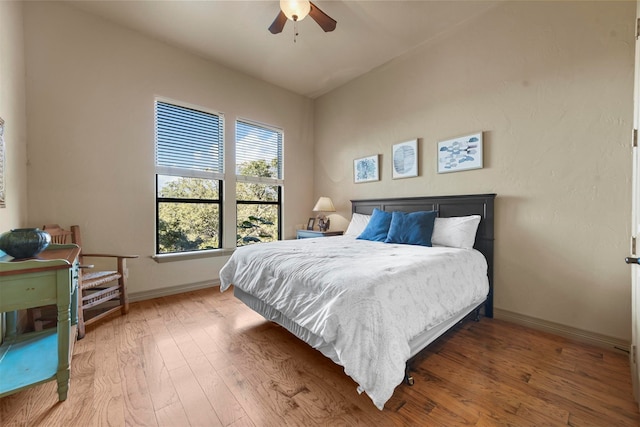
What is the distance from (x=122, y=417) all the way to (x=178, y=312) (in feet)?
4.70

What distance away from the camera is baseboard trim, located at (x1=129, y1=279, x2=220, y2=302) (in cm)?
299

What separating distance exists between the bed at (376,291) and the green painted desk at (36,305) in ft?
3.57

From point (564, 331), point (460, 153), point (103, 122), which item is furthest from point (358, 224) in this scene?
point (103, 122)

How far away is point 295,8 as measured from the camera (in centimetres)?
218

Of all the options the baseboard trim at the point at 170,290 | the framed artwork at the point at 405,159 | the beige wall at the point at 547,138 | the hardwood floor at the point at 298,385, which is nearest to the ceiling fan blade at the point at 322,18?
the beige wall at the point at 547,138

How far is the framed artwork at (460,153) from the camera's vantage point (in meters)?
2.69

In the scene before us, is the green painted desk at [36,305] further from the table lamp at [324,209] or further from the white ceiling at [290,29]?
the table lamp at [324,209]

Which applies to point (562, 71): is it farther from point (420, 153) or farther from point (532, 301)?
point (532, 301)

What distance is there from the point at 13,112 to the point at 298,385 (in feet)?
10.1

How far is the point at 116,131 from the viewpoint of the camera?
9.41 ft

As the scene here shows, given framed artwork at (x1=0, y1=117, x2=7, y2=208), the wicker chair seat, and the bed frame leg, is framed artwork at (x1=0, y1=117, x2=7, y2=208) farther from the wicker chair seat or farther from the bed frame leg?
the bed frame leg

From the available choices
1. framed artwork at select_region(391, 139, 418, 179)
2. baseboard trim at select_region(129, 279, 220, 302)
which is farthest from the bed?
baseboard trim at select_region(129, 279, 220, 302)

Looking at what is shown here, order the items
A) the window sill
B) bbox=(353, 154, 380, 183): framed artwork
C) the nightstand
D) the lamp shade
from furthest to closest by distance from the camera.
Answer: the lamp shade < the nightstand < bbox=(353, 154, 380, 183): framed artwork < the window sill

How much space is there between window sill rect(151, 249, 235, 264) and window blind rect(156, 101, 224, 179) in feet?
3.34
